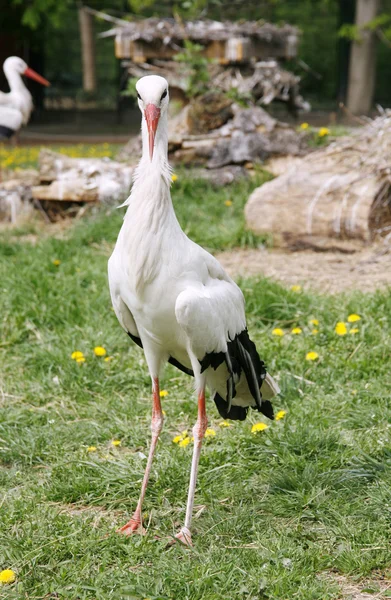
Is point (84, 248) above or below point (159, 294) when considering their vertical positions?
below

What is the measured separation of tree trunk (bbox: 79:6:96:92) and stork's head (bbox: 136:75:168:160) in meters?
16.7

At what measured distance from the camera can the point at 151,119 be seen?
Answer: 9.18 feet

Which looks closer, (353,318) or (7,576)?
(7,576)

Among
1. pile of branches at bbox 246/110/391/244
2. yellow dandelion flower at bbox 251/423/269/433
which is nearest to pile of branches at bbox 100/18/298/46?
pile of branches at bbox 246/110/391/244

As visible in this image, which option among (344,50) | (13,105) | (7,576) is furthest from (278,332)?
(344,50)

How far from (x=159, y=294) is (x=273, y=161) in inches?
216

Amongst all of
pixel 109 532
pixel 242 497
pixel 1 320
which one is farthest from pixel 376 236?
pixel 109 532

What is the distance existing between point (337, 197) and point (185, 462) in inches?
128

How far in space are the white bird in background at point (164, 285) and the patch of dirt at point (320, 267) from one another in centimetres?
241

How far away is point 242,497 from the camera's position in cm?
325

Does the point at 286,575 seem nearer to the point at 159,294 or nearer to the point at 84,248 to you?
the point at 159,294

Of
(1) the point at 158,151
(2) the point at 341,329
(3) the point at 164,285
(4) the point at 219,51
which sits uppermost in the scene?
(1) the point at 158,151

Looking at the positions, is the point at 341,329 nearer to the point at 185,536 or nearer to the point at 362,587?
the point at 185,536

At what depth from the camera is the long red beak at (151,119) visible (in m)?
2.80
